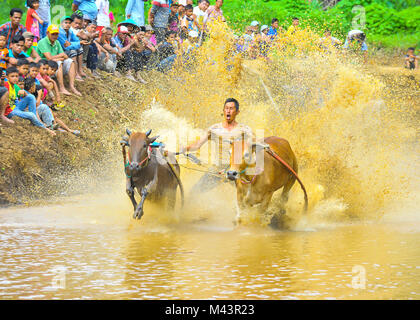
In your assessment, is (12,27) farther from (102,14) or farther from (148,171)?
(148,171)

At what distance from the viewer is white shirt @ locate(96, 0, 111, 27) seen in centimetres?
1866

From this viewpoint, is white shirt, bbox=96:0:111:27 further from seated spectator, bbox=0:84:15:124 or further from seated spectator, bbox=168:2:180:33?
seated spectator, bbox=0:84:15:124

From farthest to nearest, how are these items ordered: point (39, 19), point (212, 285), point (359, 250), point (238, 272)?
point (39, 19) < point (359, 250) < point (238, 272) < point (212, 285)

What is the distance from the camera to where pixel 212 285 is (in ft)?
24.4

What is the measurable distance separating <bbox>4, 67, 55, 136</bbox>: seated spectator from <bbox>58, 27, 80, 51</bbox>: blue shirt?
261 centimetres

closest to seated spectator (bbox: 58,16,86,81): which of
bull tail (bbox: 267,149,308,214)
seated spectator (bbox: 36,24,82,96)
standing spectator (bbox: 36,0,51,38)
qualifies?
seated spectator (bbox: 36,24,82,96)

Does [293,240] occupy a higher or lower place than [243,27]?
lower

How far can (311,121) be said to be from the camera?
1374cm

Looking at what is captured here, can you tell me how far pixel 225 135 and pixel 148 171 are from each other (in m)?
1.37

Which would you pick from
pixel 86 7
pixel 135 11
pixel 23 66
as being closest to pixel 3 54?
pixel 23 66
